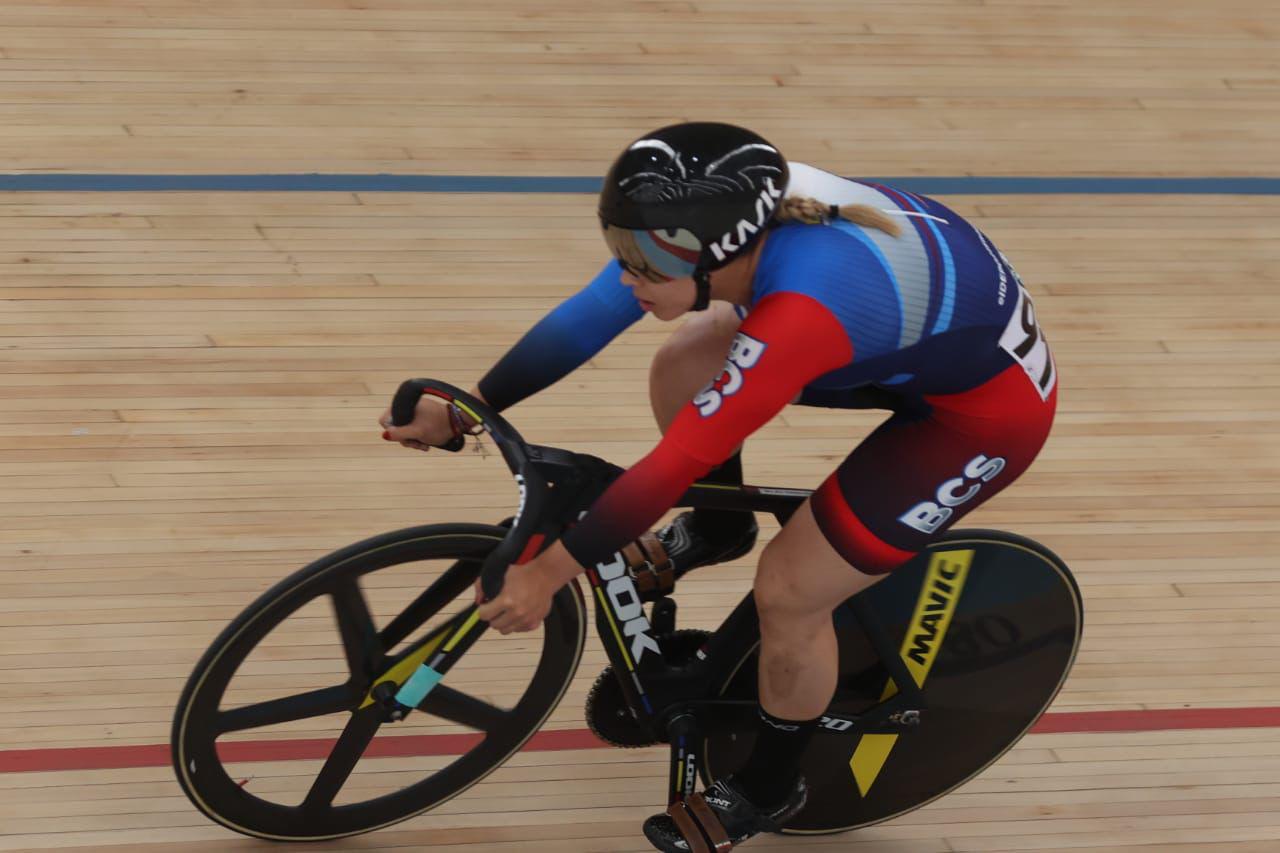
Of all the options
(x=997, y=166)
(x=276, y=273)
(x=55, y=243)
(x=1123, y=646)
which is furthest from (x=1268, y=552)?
(x=55, y=243)

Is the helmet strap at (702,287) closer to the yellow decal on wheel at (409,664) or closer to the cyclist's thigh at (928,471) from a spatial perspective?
the cyclist's thigh at (928,471)

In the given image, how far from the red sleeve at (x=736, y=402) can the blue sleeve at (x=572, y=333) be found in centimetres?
29

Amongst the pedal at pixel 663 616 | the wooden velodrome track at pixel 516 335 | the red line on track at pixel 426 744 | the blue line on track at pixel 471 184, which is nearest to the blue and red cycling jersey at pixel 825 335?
the pedal at pixel 663 616

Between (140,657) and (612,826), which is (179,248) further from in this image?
(612,826)

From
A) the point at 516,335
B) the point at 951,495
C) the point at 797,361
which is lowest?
the point at 516,335

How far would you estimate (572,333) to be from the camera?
2.34 m

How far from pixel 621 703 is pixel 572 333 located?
712 mm

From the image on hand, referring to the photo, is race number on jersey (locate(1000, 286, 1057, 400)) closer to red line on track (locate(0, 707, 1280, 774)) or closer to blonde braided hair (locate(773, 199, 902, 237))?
blonde braided hair (locate(773, 199, 902, 237))

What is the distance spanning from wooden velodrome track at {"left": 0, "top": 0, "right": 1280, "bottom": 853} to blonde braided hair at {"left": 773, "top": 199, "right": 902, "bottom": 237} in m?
1.23

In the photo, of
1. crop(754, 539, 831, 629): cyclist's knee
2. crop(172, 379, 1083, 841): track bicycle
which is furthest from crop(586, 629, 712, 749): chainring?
crop(754, 539, 831, 629): cyclist's knee

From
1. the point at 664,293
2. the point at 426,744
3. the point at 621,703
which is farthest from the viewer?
the point at 426,744

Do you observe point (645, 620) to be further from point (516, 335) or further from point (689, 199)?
point (516, 335)

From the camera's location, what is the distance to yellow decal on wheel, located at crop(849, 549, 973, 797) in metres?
2.61

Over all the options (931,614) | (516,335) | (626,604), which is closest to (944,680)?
(931,614)
